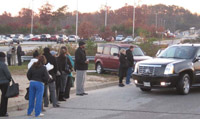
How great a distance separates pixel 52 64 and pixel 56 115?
1594mm

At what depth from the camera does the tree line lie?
300ft

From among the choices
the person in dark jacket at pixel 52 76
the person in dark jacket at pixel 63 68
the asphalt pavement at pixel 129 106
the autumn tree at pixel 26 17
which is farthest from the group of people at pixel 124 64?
the autumn tree at pixel 26 17

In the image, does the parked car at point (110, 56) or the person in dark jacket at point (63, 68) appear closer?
the person in dark jacket at point (63, 68)

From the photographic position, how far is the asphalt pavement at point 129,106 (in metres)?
9.81

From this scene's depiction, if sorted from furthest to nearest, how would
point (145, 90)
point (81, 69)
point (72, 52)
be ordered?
point (72, 52)
point (145, 90)
point (81, 69)

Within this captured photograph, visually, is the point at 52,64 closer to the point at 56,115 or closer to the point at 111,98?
the point at 56,115

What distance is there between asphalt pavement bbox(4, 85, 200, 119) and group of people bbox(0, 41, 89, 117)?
0.34 meters

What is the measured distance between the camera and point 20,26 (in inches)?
3949

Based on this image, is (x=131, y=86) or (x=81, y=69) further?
(x=131, y=86)

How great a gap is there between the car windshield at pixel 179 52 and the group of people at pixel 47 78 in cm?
339

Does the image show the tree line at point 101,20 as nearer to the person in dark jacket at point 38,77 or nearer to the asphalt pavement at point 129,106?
the asphalt pavement at point 129,106

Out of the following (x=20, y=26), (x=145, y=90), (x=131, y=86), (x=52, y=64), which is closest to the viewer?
(x=52, y=64)

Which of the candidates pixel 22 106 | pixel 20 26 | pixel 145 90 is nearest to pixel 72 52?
pixel 145 90

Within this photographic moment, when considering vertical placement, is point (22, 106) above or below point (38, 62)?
below
